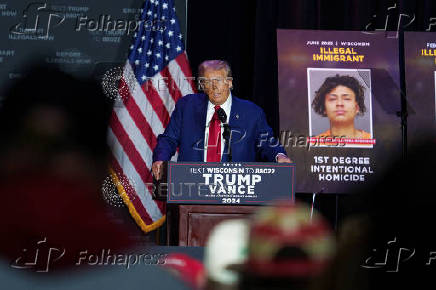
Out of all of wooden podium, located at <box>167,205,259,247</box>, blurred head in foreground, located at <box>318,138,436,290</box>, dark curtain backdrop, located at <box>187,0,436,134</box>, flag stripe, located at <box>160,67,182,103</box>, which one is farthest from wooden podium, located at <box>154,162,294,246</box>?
blurred head in foreground, located at <box>318,138,436,290</box>

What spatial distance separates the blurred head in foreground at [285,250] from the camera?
1.54 ft

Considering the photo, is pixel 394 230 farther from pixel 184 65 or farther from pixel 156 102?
pixel 184 65

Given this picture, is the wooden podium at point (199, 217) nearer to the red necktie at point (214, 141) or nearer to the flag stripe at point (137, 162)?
the red necktie at point (214, 141)

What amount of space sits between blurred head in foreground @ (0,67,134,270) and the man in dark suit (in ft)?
12.0

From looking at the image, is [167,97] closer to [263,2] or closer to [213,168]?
[263,2]

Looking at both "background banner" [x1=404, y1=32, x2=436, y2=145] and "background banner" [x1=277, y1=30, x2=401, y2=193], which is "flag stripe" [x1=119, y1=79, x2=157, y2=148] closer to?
"background banner" [x1=277, y1=30, x2=401, y2=193]

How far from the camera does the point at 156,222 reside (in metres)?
5.40

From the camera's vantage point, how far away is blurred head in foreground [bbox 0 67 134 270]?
1.54 ft

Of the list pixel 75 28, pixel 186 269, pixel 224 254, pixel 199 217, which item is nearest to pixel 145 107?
pixel 75 28

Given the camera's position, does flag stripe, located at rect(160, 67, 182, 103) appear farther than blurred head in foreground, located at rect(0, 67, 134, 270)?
Yes

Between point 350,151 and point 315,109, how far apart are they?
464mm

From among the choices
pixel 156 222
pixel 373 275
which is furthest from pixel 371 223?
pixel 156 222

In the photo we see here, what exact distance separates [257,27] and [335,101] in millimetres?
996

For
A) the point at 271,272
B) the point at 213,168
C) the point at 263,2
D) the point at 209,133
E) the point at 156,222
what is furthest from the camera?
the point at 263,2
